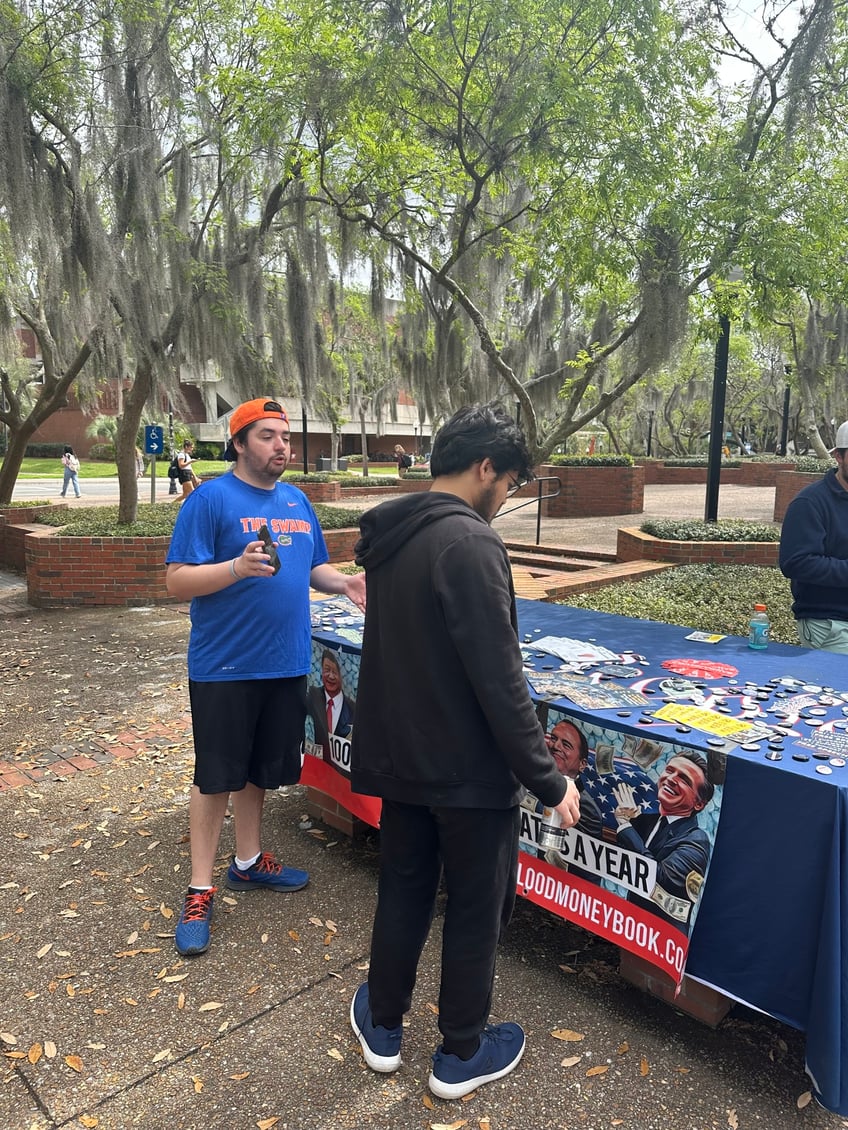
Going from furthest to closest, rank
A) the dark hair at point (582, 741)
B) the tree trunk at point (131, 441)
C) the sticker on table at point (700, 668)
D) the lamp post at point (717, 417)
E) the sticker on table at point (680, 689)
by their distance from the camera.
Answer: the tree trunk at point (131, 441) → the lamp post at point (717, 417) → the sticker on table at point (700, 668) → the sticker on table at point (680, 689) → the dark hair at point (582, 741)

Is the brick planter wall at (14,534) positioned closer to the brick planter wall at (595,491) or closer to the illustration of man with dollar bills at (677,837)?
the brick planter wall at (595,491)

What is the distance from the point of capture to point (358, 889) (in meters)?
3.00

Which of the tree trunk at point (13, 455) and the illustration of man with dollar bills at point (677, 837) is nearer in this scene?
the illustration of man with dollar bills at point (677, 837)

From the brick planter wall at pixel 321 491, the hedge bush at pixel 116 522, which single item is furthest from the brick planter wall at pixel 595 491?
the brick planter wall at pixel 321 491

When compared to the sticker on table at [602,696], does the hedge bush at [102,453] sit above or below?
above

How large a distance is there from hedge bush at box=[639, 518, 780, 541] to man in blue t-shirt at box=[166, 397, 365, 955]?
21.8ft

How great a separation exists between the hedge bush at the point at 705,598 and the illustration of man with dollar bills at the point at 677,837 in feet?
9.71

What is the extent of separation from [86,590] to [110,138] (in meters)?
4.96

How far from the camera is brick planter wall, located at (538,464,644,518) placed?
1548cm

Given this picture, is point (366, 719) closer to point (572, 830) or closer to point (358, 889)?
point (572, 830)

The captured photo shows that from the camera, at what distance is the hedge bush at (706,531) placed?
853 centimetres

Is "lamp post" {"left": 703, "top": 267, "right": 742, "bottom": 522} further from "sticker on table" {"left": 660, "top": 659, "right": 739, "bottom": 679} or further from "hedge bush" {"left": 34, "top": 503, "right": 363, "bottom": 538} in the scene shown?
"sticker on table" {"left": 660, "top": 659, "right": 739, "bottom": 679}

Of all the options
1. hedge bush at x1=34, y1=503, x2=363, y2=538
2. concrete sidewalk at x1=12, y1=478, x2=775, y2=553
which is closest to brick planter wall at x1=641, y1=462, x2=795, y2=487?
concrete sidewalk at x1=12, y1=478, x2=775, y2=553

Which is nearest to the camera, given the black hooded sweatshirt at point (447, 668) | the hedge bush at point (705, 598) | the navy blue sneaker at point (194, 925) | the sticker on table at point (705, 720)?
the black hooded sweatshirt at point (447, 668)
